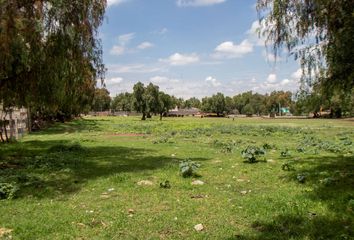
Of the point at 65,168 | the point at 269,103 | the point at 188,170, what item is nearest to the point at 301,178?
the point at 188,170

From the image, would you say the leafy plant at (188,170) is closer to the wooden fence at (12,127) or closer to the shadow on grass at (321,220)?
the shadow on grass at (321,220)

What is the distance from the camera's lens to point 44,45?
695 inches

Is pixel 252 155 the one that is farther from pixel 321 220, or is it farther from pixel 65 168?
pixel 321 220

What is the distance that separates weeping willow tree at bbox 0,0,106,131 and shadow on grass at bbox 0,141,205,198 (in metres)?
3.17

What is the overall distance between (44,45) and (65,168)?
5.53 meters

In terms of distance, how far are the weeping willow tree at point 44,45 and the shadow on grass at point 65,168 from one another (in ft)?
10.4

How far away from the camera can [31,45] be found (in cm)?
1719

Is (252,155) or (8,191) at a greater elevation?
(252,155)

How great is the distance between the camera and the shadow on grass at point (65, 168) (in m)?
12.2

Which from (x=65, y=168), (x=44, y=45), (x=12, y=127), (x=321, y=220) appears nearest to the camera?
(x=321, y=220)

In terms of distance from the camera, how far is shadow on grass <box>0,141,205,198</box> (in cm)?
1222

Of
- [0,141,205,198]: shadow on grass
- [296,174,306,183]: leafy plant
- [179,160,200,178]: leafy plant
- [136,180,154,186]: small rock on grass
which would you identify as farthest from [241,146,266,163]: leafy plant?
[136,180,154,186]: small rock on grass

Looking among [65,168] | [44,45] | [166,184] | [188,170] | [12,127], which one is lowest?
[65,168]

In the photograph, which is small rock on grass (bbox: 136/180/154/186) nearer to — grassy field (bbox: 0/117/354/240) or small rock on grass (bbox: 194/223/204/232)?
grassy field (bbox: 0/117/354/240)
